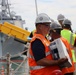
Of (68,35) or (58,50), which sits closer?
(58,50)

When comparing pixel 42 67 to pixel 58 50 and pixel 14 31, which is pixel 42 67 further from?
pixel 14 31

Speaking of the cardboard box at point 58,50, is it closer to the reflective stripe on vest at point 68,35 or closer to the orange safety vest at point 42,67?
the orange safety vest at point 42,67

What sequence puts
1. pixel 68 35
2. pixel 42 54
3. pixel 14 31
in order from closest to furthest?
1. pixel 42 54
2. pixel 68 35
3. pixel 14 31

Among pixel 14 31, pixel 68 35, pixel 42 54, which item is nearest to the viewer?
pixel 42 54

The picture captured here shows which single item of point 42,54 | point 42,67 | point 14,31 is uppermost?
point 42,54

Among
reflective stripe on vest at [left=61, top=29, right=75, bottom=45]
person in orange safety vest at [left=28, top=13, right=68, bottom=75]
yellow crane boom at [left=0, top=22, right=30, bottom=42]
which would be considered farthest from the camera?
yellow crane boom at [left=0, top=22, right=30, bottom=42]

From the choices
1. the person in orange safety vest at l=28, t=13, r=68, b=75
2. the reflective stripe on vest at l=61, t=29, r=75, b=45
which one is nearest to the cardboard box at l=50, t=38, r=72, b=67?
the person in orange safety vest at l=28, t=13, r=68, b=75

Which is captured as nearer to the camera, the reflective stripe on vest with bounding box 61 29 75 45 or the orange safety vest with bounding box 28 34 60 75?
the orange safety vest with bounding box 28 34 60 75

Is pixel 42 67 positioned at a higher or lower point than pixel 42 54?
lower

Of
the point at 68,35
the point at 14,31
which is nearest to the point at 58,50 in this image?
the point at 68,35

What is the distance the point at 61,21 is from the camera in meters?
6.23

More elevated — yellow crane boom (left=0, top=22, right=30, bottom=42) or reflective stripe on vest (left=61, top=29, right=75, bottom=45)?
reflective stripe on vest (left=61, top=29, right=75, bottom=45)

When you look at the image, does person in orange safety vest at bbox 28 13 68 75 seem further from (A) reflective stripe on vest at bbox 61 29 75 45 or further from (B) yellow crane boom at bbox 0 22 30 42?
(B) yellow crane boom at bbox 0 22 30 42

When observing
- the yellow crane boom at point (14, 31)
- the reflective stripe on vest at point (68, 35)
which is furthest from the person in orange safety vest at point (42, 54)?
the yellow crane boom at point (14, 31)
